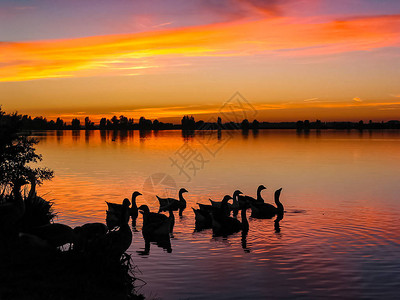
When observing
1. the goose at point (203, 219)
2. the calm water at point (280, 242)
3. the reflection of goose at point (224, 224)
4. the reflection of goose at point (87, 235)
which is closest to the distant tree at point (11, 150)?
the calm water at point (280, 242)

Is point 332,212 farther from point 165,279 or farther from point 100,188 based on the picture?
point 100,188

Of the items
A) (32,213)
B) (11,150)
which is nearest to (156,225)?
(32,213)

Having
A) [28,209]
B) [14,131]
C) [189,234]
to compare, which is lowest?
[189,234]

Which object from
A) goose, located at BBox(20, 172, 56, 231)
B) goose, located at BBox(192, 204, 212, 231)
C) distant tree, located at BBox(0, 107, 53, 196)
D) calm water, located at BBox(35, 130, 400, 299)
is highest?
distant tree, located at BBox(0, 107, 53, 196)

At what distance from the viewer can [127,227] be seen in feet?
51.2

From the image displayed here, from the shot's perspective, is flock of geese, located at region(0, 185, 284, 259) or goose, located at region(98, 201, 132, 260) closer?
goose, located at region(98, 201, 132, 260)

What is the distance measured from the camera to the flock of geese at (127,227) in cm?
1393

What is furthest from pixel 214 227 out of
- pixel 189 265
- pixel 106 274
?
pixel 106 274

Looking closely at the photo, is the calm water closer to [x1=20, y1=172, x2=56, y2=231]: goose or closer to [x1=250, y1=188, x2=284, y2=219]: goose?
[x1=250, y1=188, x2=284, y2=219]: goose

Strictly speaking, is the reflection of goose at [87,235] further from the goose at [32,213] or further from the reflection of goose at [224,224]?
the reflection of goose at [224,224]

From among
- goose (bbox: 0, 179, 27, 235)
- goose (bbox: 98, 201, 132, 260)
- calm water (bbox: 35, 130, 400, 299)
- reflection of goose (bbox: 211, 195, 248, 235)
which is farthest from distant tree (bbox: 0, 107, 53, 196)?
reflection of goose (bbox: 211, 195, 248, 235)

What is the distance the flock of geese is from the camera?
13930 mm

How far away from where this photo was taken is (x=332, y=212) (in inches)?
1169

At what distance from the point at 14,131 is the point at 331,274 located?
14.7m
